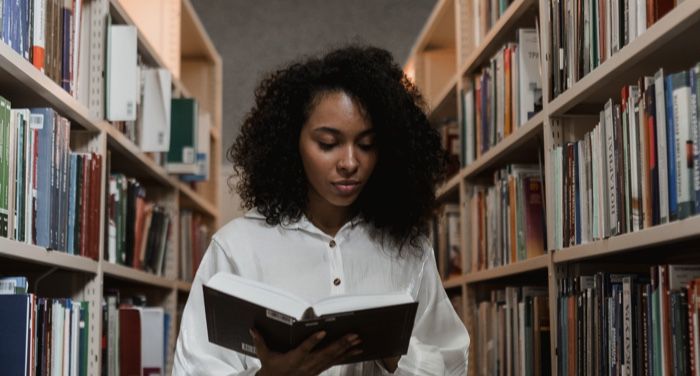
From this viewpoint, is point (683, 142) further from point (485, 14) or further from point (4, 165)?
point (485, 14)

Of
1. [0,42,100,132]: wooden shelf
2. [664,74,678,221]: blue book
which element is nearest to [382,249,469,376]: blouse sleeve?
[664,74,678,221]: blue book

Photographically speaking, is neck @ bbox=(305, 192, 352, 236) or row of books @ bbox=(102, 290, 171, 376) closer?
neck @ bbox=(305, 192, 352, 236)

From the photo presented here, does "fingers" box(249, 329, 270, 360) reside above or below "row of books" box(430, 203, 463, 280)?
below

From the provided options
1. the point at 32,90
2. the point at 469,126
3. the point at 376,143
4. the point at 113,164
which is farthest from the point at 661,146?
the point at 113,164

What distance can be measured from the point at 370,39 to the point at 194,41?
38.7 inches

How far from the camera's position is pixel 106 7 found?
8.30 feet

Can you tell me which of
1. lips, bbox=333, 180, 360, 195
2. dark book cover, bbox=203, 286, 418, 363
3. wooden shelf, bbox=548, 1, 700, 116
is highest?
wooden shelf, bbox=548, 1, 700, 116

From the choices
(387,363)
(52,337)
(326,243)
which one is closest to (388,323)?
(387,363)

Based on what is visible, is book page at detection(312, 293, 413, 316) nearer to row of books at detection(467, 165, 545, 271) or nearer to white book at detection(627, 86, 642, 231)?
white book at detection(627, 86, 642, 231)

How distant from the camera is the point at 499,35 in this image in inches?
105

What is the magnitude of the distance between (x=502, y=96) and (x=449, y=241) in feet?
3.15

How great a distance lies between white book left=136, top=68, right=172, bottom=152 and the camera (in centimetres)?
299

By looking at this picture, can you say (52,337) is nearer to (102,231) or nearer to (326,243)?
(102,231)

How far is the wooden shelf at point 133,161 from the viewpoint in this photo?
104 inches
